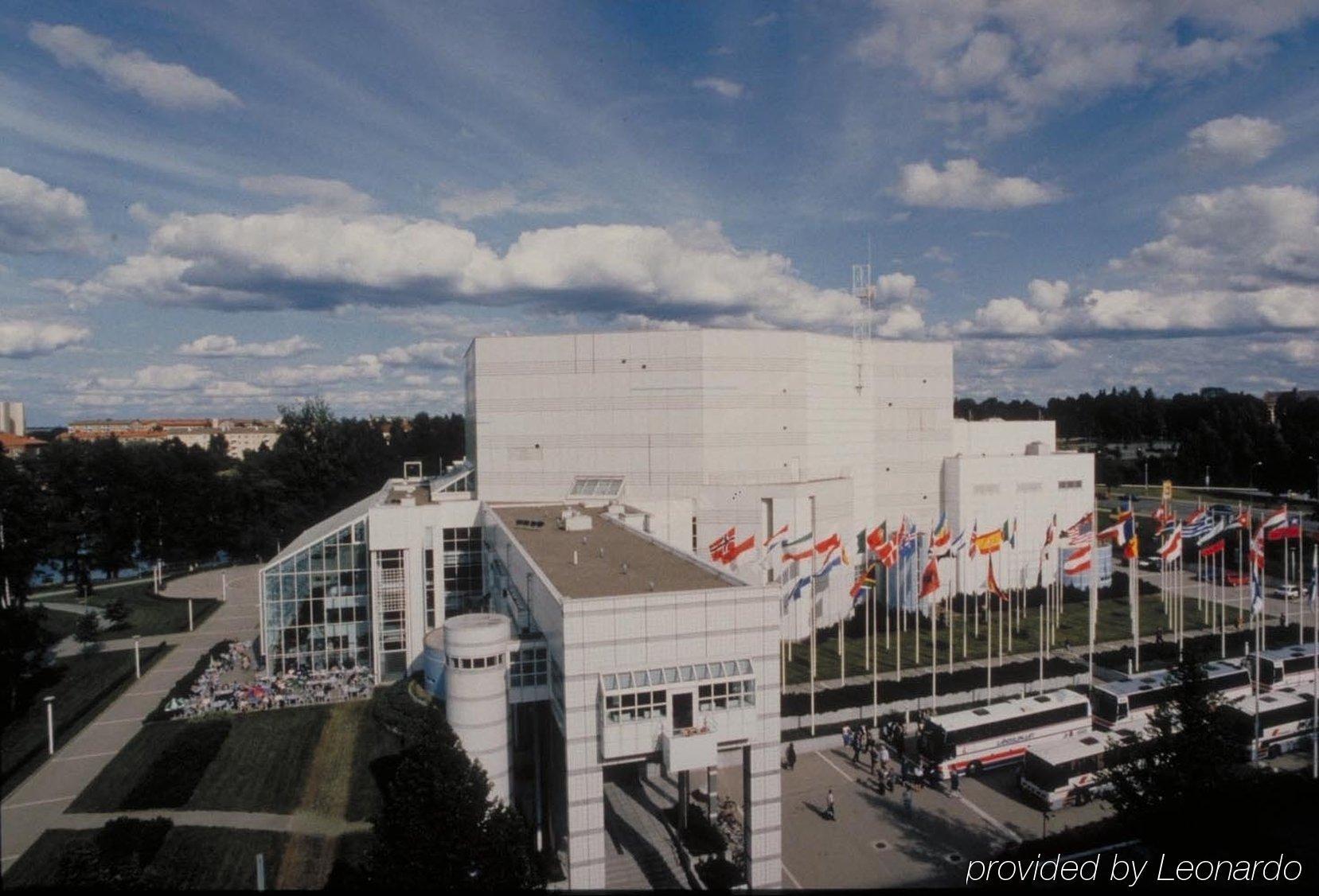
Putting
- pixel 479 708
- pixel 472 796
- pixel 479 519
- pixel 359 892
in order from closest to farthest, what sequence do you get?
pixel 359 892
pixel 472 796
pixel 479 708
pixel 479 519

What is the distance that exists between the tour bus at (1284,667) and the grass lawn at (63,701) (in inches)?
2216

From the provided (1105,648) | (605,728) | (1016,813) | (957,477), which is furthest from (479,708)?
(957,477)

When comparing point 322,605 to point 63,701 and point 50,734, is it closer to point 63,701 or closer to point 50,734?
point 63,701

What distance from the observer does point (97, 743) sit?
1435 inches

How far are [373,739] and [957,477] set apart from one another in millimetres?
49467

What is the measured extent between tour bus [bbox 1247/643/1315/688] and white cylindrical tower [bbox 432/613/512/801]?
3724cm

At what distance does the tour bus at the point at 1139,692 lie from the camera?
35344mm

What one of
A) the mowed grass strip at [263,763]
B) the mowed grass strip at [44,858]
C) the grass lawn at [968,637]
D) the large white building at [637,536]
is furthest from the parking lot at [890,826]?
the mowed grass strip at [44,858]

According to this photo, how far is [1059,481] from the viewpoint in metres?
69.0

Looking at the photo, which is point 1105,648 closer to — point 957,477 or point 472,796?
point 957,477

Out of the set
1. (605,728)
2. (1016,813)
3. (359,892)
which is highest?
(605,728)

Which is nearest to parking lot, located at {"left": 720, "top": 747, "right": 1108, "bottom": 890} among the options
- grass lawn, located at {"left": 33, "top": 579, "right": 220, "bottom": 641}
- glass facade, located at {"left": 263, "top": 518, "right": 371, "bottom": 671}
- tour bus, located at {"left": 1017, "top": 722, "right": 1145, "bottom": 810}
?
tour bus, located at {"left": 1017, "top": 722, "right": 1145, "bottom": 810}

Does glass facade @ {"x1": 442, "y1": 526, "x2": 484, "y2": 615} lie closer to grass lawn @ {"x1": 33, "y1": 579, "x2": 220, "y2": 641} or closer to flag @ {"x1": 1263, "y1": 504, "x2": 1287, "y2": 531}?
grass lawn @ {"x1": 33, "y1": 579, "x2": 220, "y2": 641}

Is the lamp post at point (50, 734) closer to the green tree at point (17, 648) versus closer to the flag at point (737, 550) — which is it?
the green tree at point (17, 648)
